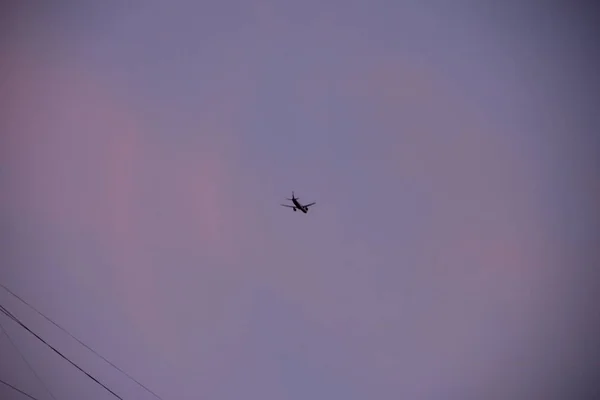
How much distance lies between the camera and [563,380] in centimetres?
8712

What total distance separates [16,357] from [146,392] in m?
14.8

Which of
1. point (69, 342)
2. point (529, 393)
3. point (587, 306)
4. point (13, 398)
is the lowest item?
point (13, 398)

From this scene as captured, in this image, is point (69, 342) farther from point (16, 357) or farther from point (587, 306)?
point (587, 306)

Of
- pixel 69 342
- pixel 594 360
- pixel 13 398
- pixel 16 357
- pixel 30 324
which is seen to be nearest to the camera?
pixel 13 398

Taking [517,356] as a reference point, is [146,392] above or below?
below

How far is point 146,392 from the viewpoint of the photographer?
52.7m

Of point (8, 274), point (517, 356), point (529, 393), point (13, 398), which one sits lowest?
point (13, 398)

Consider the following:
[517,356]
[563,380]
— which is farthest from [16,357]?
[563,380]

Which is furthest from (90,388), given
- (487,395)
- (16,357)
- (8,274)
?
(487,395)

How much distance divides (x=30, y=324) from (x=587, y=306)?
93.9 meters

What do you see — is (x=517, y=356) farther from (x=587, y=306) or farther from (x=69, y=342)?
(x=69, y=342)

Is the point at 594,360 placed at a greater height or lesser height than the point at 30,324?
greater

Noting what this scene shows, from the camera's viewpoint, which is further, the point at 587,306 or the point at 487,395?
the point at 587,306

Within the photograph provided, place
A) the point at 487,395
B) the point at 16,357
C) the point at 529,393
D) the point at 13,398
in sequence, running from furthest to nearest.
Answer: the point at 529,393
the point at 487,395
the point at 16,357
the point at 13,398
